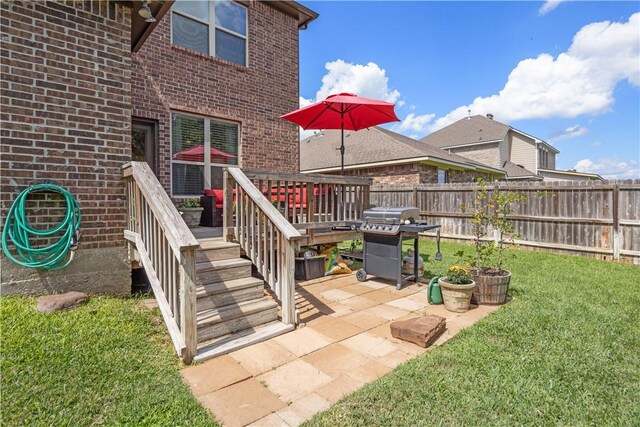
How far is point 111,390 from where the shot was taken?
6.93ft

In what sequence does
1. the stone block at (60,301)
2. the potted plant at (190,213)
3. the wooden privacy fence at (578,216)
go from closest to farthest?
1. the stone block at (60,301)
2. the potted plant at (190,213)
3. the wooden privacy fence at (578,216)

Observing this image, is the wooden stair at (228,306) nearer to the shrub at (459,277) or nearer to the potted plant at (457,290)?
the potted plant at (457,290)

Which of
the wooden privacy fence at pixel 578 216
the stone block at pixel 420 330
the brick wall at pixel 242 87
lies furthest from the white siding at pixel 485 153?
the stone block at pixel 420 330

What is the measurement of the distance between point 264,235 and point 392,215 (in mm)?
1955

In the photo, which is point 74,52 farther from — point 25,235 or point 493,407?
point 493,407

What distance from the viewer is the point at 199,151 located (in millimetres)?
7156

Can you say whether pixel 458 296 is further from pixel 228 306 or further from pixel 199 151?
pixel 199 151

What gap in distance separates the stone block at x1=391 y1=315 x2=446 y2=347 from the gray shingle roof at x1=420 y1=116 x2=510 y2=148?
20.1m

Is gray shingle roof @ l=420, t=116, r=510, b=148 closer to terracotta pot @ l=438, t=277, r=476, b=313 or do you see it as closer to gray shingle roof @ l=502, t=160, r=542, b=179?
gray shingle roof @ l=502, t=160, r=542, b=179

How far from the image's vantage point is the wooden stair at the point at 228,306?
2943 mm

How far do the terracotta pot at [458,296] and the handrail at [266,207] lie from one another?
1.97 meters

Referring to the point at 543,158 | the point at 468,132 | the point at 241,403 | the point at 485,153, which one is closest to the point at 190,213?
the point at 241,403

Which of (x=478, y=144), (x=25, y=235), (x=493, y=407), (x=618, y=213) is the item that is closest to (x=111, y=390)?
(x=25, y=235)

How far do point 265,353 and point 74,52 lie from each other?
144 inches
